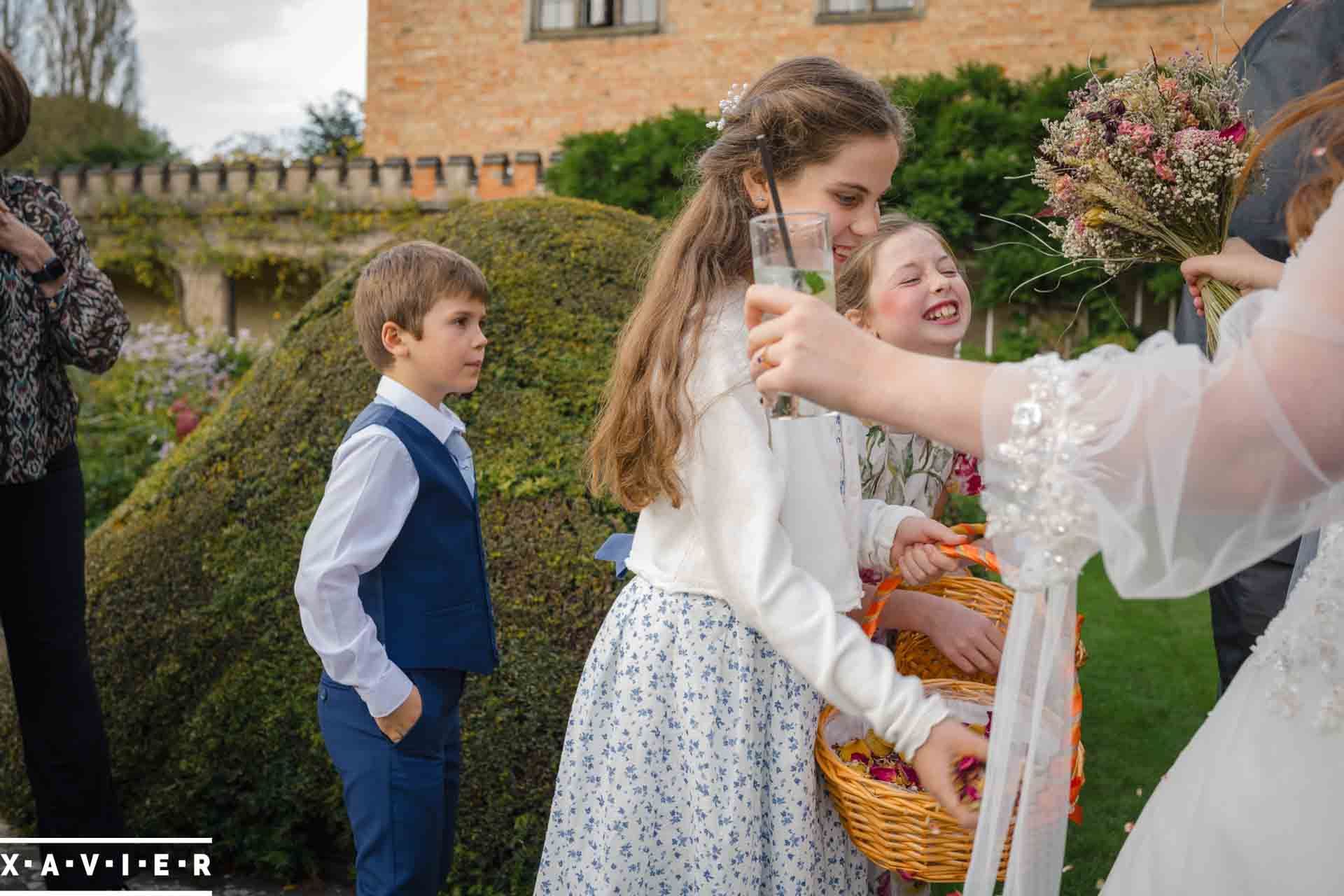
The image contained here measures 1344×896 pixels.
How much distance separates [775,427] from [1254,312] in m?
0.84

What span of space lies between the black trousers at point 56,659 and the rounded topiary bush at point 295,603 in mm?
402

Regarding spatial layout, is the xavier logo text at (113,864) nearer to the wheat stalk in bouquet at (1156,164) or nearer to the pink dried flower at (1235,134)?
the wheat stalk in bouquet at (1156,164)

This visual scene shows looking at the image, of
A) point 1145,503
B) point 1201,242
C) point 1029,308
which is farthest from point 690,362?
point 1029,308

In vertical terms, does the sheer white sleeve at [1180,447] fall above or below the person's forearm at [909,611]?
above

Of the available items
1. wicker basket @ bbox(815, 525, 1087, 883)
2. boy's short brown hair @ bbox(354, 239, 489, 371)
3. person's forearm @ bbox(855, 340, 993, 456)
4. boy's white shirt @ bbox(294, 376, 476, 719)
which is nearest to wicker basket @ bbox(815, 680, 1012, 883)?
wicker basket @ bbox(815, 525, 1087, 883)

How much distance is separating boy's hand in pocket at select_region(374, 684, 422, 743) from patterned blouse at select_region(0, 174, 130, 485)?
139cm

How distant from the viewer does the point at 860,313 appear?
2633 mm

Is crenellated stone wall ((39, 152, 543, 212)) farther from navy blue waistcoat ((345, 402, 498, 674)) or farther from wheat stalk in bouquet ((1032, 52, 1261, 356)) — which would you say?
wheat stalk in bouquet ((1032, 52, 1261, 356))

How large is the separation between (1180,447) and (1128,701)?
4051 millimetres

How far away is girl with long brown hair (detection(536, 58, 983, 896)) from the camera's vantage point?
1996mm

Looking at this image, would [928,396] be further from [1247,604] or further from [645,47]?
[645,47]

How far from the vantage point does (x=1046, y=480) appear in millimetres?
1358

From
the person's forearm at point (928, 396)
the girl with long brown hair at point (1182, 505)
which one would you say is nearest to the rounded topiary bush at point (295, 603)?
the girl with long brown hair at point (1182, 505)

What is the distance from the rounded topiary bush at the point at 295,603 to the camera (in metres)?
3.35
